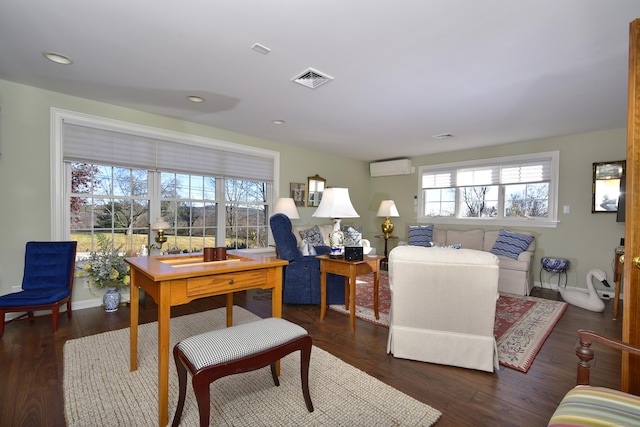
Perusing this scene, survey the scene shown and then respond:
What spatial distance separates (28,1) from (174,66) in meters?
0.92

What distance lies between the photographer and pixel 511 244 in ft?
15.1

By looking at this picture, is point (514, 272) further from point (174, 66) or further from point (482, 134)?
point (174, 66)

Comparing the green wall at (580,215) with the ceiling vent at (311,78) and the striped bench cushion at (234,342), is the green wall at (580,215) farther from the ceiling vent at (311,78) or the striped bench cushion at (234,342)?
the striped bench cushion at (234,342)

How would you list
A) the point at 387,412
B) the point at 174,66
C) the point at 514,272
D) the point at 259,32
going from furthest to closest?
the point at 514,272 → the point at 174,66 → the point at 259,32 → the point at 387,412

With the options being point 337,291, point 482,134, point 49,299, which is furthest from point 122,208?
point 482,134

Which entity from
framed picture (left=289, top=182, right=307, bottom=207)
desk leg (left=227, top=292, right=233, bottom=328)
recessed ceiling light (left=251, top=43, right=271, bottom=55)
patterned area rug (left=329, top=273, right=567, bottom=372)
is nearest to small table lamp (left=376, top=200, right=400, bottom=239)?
framed picture (left=289, top=182, right=307, bottom=207)

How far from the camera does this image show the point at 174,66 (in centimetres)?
254

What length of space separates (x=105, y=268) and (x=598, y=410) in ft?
13.4

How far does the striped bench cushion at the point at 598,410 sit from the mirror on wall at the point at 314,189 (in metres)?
4.83

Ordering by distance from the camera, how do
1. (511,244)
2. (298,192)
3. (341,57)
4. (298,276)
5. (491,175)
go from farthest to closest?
(298,192) → (491,175) → (511,244) → (298,276) → (341,57)

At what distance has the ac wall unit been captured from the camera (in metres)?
6.29

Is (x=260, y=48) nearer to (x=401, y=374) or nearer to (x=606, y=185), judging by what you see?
(x=401, y=374)

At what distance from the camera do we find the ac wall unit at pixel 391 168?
6.29 meters

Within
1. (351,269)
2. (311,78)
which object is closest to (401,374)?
(351,269)
